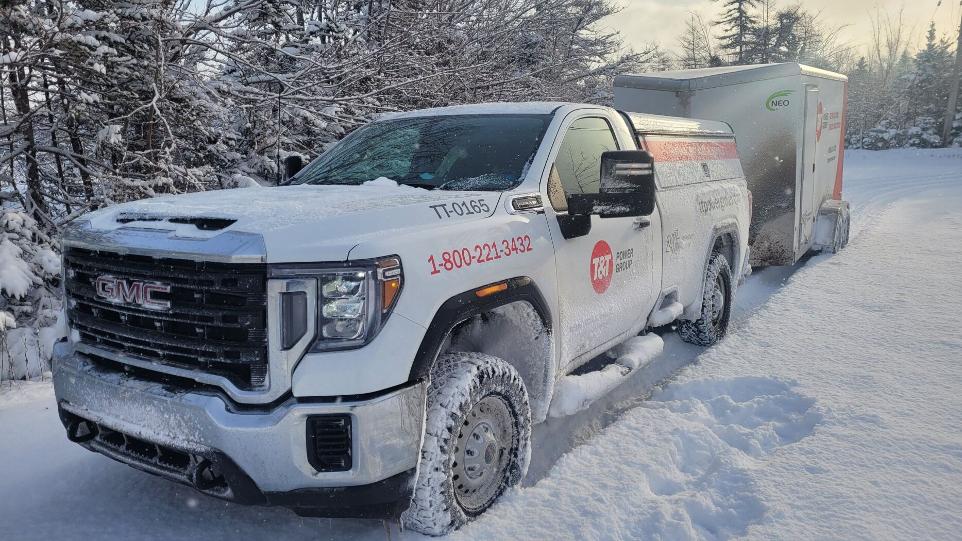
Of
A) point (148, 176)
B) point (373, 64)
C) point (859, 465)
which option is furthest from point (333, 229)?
point (373, 64)

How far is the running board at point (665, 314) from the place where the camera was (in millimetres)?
4676

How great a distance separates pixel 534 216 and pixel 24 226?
488 cm

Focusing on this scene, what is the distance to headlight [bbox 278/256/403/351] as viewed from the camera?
2.37 m

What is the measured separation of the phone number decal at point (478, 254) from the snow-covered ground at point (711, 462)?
1.13 m

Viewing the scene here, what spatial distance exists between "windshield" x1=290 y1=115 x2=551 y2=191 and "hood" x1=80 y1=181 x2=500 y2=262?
1.03 feet

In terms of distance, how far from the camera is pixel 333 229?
2488mm

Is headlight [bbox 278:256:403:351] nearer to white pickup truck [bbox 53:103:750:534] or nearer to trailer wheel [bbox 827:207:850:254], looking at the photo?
white pickup truck [bbox 53:103:750:534]

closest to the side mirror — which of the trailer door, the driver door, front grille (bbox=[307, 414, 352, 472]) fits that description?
the driver door

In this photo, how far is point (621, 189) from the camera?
344cm

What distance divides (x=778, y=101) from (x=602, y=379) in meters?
5.73

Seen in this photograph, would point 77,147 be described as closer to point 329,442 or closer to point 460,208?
point 460,208

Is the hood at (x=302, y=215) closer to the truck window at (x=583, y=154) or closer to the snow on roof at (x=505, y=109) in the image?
the truck window at (x=583, y=154)

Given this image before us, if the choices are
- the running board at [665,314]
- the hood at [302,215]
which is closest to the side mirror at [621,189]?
the hood at [302,215]

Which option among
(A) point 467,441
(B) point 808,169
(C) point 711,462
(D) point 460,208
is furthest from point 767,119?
(A) point 467,441
